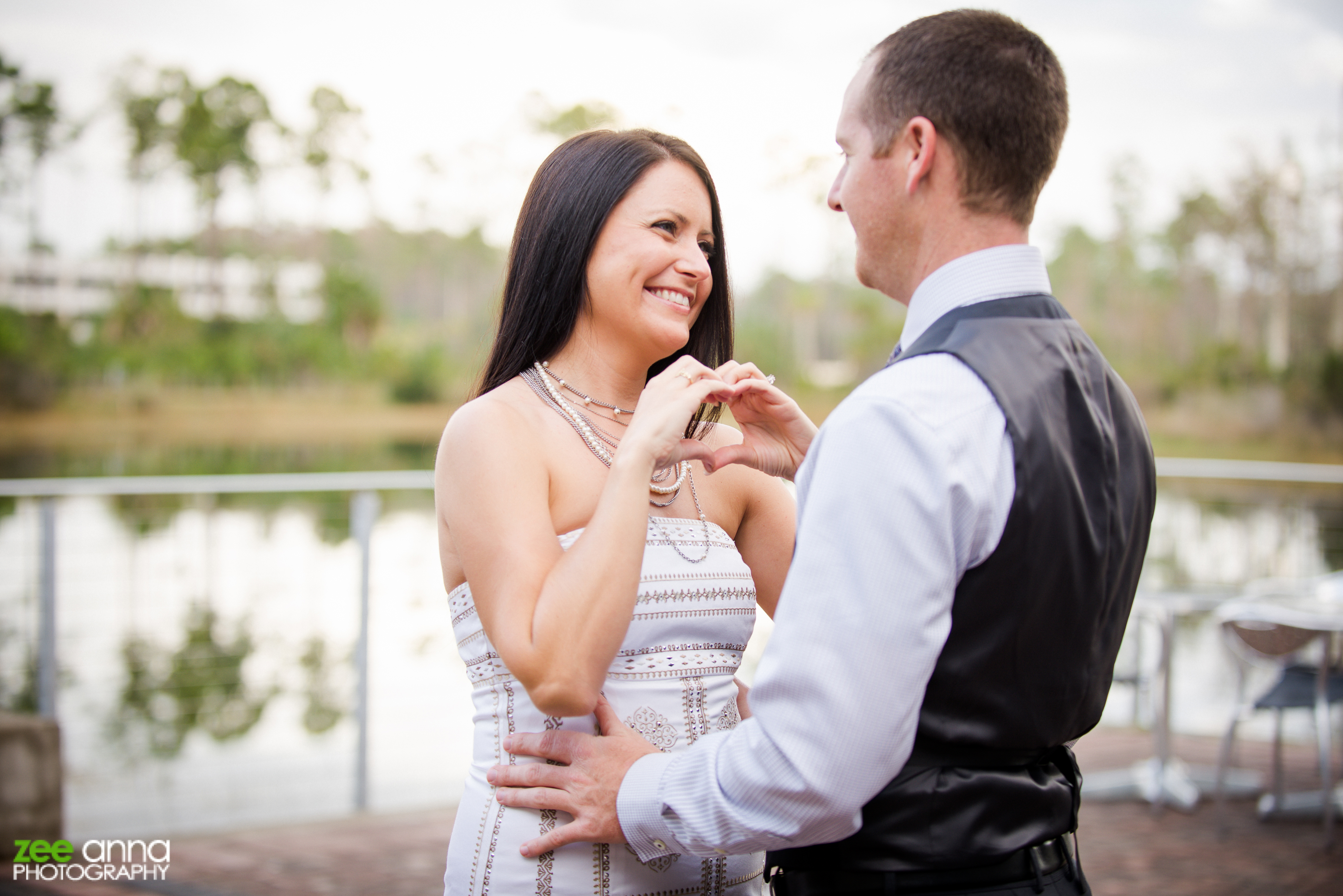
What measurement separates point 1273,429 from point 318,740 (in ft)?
94.3

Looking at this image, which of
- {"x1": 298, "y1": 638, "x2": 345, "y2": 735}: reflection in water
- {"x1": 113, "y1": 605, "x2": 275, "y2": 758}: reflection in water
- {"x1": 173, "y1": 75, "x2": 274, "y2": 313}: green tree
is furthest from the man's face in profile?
{"x1": 173, "y1": 75, "x2": 274, "y2": 313}: green tree

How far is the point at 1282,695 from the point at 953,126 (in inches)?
133

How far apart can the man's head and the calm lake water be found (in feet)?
10.1

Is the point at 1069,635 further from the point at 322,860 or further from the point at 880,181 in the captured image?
the point at 322,860

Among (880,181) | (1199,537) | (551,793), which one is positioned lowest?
(1199,537)

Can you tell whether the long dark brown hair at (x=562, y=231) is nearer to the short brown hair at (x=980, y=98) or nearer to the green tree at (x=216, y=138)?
the short brown hair at (x=980, y=98)

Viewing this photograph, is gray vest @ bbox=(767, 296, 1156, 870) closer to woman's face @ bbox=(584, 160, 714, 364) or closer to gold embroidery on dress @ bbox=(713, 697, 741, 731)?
gold embroidery on dress @ bbox=(713, 697, 741, 731)

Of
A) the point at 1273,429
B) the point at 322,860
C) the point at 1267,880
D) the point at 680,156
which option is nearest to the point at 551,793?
the point at 680,156

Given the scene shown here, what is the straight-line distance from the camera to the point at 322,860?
3.14 metres

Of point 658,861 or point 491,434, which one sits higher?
point 491,434

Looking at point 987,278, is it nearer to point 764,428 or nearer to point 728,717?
point 764,428

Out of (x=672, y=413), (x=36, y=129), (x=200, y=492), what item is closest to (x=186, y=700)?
(x=200, y=492)

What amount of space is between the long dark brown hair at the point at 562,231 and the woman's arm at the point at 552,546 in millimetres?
229

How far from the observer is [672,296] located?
1.47m
